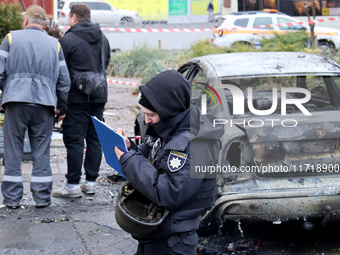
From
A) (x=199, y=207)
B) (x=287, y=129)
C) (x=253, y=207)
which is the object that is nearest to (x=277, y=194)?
(x=253, y=207)

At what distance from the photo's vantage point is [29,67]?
219 inches

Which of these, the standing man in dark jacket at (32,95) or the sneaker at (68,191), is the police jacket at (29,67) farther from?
the sneaker at (68,191)

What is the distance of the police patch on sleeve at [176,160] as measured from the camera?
2776 mm

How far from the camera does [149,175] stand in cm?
280

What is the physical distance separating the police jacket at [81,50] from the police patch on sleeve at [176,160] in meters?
3.31

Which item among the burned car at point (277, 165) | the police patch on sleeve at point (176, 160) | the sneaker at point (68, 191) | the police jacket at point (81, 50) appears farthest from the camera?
the sneaker at point (68, 191)

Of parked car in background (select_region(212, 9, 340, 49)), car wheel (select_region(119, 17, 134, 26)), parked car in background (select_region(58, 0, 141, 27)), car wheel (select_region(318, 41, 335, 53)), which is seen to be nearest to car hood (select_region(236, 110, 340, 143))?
car wheel (select_region(318, 41, 335, 53))

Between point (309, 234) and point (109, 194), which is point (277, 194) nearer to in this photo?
point (309, 234)

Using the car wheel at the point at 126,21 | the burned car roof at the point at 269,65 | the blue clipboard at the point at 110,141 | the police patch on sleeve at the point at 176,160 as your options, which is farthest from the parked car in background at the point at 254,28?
the police patch on sleeve at the point at 176,160

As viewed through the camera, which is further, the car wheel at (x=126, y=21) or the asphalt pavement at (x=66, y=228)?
the car wheel at (x=126, y=21)

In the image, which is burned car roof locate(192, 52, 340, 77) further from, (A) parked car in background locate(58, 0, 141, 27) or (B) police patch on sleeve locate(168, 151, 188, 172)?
(A) parked car in background locate(58, 0, 141, 27)

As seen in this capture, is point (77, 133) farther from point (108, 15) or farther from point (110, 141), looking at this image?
point (108, 15)

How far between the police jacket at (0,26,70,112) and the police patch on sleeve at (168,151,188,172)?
3028mm

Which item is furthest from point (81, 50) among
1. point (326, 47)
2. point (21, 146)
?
point (326, 47)
